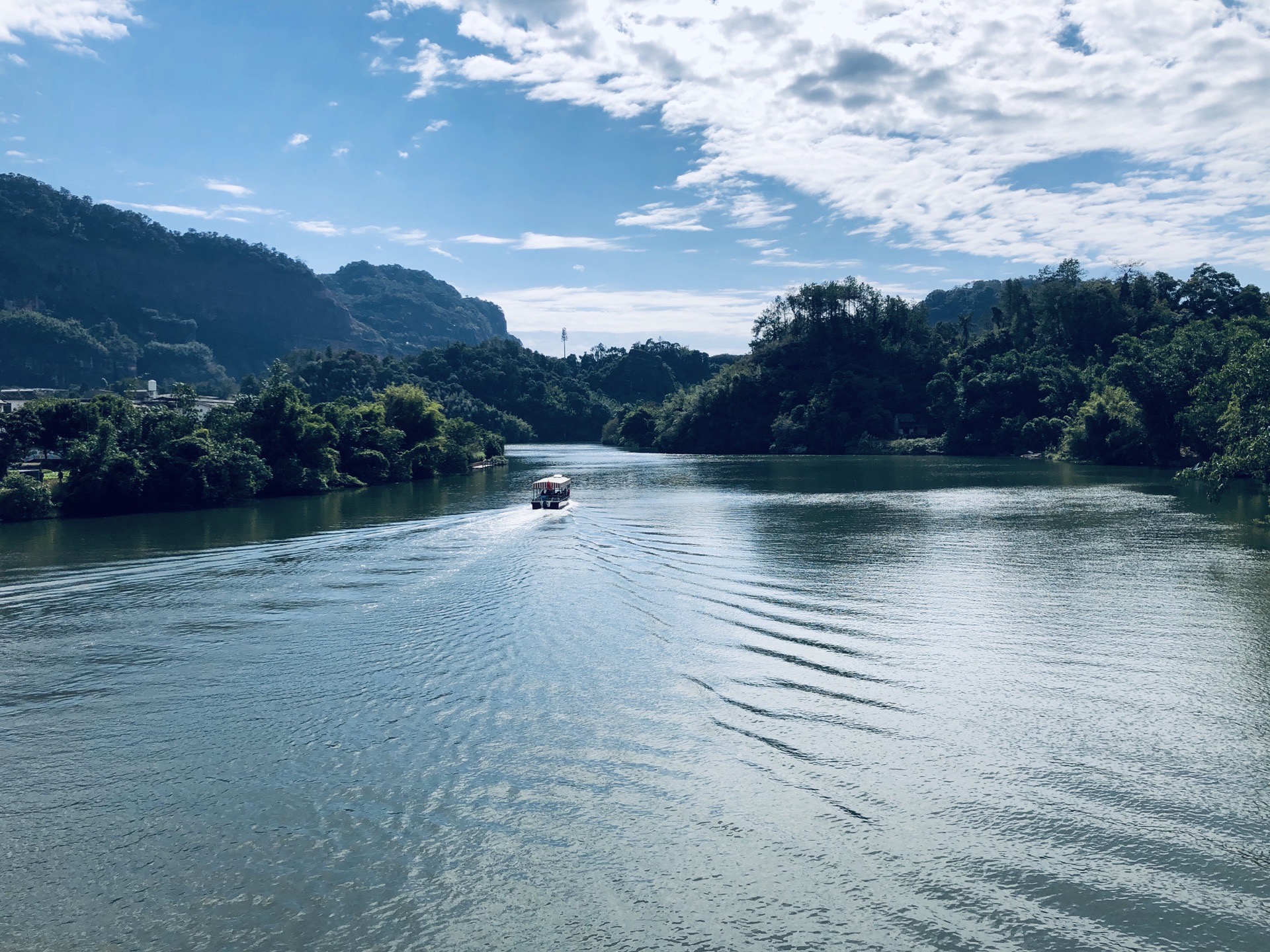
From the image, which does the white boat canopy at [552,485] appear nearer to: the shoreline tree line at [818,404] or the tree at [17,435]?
the shoreline tree line at [818,404]

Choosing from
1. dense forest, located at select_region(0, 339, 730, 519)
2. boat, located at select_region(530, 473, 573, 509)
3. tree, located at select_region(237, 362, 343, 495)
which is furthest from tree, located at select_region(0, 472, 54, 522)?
boat, located at select_region(530, 473, 573, 509)

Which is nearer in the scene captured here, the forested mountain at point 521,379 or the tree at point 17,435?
the tree at point 17,435

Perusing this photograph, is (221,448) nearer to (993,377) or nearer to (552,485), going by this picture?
(552,485)

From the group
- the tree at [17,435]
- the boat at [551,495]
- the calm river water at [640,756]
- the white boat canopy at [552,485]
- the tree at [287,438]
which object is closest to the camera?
the calm river water at [640,756]

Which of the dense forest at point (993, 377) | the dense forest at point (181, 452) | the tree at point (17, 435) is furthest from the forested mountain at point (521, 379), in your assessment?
the tree at point (17, 435)

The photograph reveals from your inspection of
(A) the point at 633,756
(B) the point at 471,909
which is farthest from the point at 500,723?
(B) the point at 471,909

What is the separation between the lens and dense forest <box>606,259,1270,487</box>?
6831 centimetres

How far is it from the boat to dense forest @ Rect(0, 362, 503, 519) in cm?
1645

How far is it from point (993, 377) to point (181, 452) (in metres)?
79.7

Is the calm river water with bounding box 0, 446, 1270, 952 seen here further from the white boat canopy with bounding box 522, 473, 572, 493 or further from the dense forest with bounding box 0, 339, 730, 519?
the dense forest with bounding box 0, 339, 730, 519

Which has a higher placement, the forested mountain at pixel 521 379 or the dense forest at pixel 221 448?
the forested mountain at pixel 521 379

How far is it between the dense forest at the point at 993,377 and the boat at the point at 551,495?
3709cm

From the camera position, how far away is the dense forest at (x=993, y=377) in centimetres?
6831

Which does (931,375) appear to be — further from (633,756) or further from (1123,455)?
(633,756)
